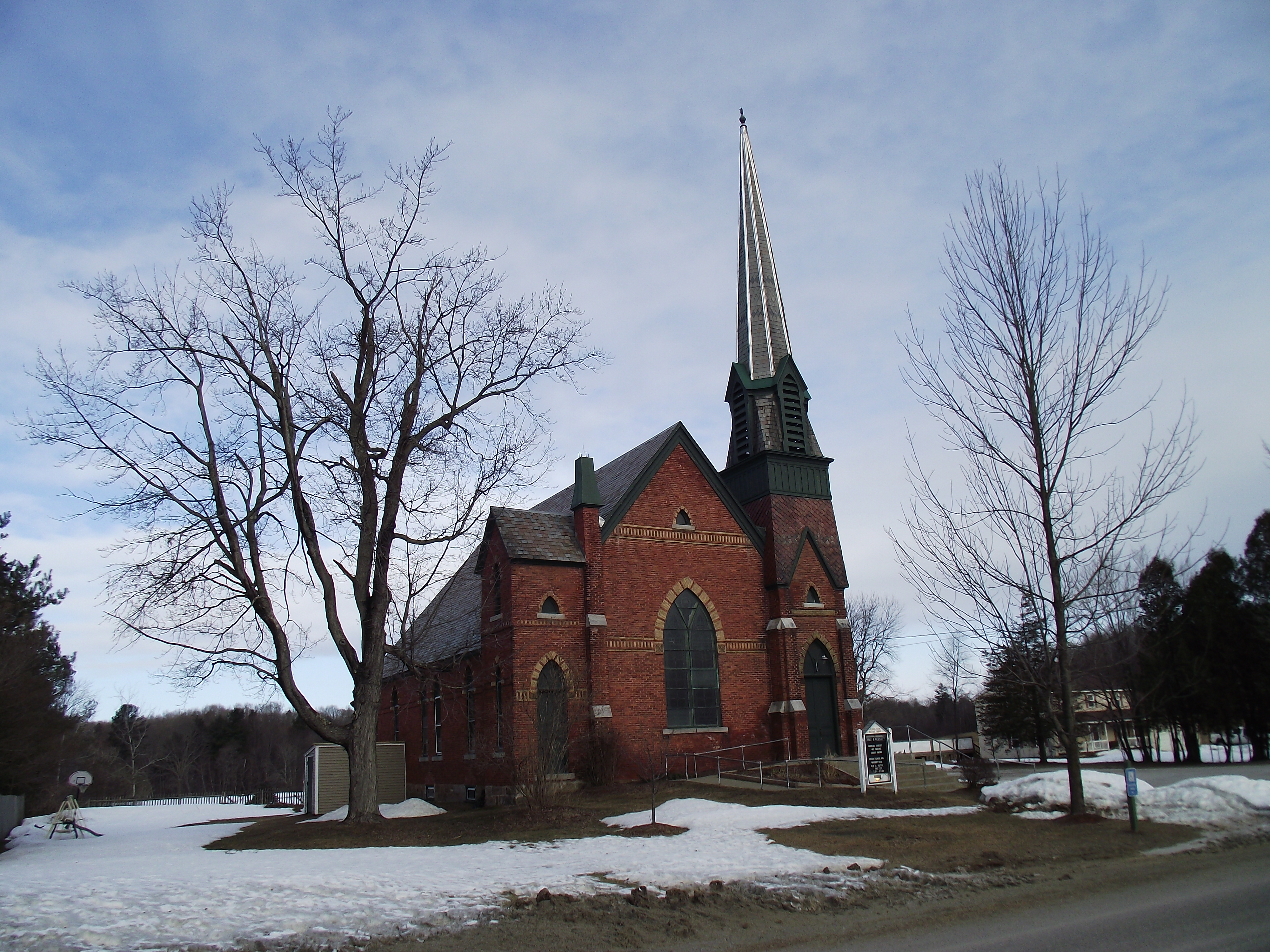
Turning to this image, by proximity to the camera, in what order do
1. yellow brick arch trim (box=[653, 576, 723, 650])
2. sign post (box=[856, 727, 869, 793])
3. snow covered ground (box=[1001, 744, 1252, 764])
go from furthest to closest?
snow covered ground (box=[1001, 744, 1252, 764]) < yellow brick arch trim (box=[653, 576, 723, 650]) < sign post (box=[856, 727, 869, 793])

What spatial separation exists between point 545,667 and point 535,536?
3.81m

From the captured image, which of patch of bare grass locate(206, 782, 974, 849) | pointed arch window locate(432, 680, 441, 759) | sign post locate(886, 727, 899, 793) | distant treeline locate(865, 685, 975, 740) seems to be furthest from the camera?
distant treeline locate(865, 685, 975, 740)

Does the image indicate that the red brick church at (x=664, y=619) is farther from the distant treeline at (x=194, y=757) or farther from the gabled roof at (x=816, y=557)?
the distant treeline at (x=194, y=757)

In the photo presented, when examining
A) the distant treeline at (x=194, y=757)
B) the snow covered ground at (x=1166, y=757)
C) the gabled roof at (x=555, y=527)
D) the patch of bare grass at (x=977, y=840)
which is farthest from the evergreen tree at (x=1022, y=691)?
the distant treeline at (x=194, y=757)

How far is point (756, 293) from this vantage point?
1330 inches

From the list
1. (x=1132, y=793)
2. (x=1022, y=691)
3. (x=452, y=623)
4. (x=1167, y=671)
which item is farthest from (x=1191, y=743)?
(x=452, y=623)

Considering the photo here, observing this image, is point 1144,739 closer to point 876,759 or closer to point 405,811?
point 876,759

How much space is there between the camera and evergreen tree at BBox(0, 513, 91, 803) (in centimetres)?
2561

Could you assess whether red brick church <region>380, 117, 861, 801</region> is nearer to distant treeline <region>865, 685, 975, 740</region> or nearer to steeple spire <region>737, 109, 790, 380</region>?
steeple spire <region>737, 109, 790, 380</region>

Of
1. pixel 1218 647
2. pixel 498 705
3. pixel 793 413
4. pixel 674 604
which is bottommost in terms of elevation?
pixel 498 705

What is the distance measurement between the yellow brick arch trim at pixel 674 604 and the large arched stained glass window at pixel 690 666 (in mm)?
82

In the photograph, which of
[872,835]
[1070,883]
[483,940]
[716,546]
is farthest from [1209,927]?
[716,546]

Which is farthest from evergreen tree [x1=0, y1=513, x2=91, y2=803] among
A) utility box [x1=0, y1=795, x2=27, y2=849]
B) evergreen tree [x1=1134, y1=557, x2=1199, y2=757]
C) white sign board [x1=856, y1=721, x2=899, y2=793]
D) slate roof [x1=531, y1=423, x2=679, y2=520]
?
evergreen tree [x1=1134, y1=557, x2=1199, y2=757]

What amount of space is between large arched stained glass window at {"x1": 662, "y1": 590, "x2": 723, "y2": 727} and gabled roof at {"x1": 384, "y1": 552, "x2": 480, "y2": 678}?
6.11m
